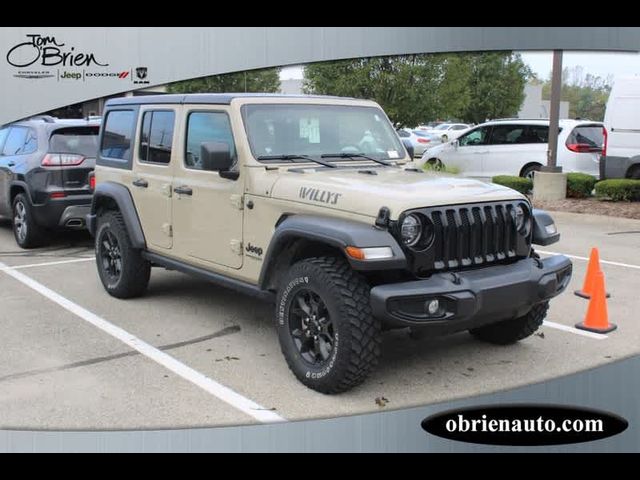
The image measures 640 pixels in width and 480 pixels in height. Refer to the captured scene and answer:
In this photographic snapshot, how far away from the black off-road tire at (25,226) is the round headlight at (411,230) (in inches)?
251

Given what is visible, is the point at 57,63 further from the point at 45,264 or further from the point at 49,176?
the point at 45,264

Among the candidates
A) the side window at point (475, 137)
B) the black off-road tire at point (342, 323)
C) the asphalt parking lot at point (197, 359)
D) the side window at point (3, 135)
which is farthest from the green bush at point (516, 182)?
the black off-road tire at point (342, 323)

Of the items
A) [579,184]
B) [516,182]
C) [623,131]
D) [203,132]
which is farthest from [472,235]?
[623,131]

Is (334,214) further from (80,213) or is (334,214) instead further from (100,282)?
(80,213)

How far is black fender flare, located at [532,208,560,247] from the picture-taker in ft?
16.8

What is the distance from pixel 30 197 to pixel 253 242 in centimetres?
510

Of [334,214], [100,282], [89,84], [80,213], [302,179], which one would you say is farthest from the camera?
[89,84]

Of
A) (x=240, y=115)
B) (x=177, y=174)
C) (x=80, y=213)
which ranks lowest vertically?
(x=80, y=213)

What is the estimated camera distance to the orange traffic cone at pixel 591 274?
6219 millimetres

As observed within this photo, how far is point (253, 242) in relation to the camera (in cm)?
524

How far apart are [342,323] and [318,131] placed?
200 centimetres

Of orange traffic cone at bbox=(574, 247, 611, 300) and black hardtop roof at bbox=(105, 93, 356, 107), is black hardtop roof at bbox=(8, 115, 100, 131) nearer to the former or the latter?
black hardtop roof at bbox=(105, 93, 356, 107)

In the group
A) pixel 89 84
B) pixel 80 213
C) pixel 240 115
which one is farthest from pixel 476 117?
pixel 240 115

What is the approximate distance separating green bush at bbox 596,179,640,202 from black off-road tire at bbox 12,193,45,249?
31.1 ft
